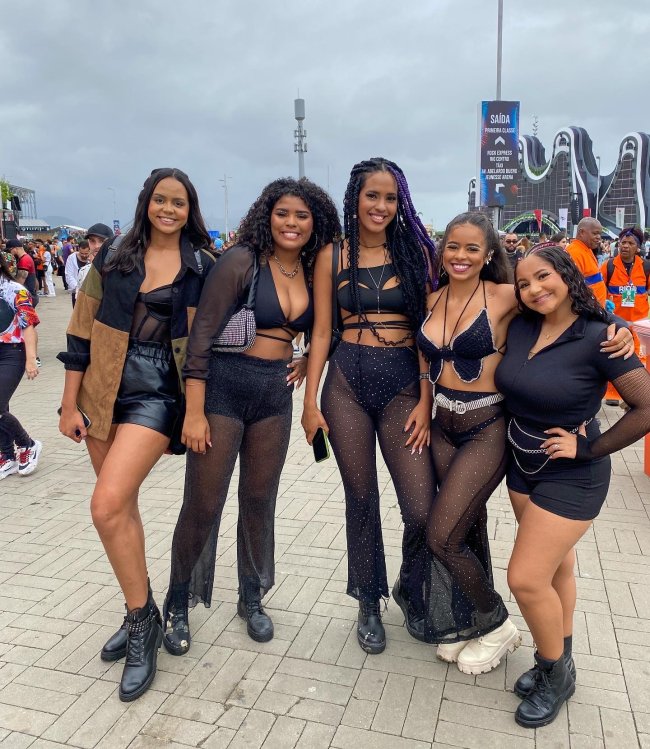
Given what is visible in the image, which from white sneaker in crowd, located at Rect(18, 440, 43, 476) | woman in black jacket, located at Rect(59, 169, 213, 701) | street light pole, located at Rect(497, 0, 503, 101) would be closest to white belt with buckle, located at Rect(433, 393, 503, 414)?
woman in black jacket, located at Rect(59, 169, 213, 701)

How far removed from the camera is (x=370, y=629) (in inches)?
115

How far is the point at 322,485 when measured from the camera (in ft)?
16.4

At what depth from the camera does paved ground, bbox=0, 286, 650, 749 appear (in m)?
2.39

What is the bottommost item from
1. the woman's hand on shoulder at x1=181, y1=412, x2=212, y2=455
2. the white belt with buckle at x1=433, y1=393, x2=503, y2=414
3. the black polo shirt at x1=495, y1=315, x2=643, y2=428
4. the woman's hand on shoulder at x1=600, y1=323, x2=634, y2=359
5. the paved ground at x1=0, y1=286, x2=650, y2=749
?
the paved ground at x1=0, y1=286, x2=650, y2=749

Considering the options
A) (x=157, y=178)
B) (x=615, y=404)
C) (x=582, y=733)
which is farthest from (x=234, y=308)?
(x=615, y=404)

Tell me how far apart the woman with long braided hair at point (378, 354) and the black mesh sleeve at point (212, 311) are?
372mm

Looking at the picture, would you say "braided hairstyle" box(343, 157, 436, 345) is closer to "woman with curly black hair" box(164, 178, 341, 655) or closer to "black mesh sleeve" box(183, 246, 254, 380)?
"woman with curly black hair" box(164, 178, 341, 655)

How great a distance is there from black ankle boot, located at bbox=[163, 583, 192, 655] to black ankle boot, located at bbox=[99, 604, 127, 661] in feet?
0.60

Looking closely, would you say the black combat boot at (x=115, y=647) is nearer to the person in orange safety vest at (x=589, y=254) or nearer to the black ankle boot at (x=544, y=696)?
the black ankle boot at (x=544, y=696)

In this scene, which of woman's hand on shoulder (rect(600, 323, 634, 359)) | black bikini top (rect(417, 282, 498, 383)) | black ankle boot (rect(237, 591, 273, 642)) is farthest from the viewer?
black ankle boot (rect(237, 591, 273, 642))

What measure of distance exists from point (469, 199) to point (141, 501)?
257 feet

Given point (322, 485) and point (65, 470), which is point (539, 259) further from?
point (65, 470)

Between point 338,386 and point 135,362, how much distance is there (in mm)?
884

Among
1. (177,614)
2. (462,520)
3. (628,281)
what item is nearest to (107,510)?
(177,614)
